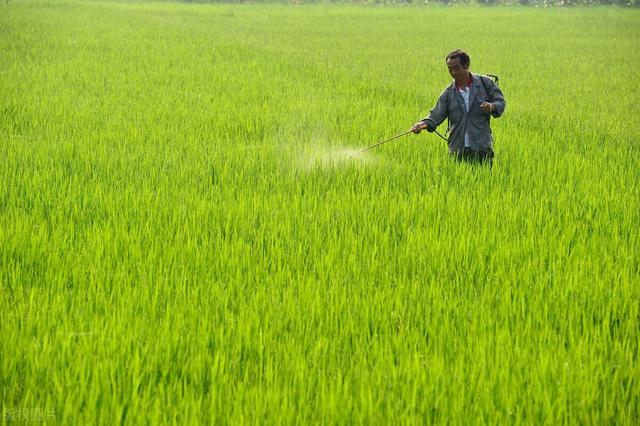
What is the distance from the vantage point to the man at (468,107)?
5.52 meters

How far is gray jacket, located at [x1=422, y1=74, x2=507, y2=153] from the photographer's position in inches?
221

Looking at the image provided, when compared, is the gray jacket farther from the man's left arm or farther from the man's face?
the man's face

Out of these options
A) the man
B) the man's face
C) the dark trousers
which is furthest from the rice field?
the man's face

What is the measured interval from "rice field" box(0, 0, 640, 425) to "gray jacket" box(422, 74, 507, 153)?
0.85ft

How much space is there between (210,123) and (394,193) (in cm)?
315

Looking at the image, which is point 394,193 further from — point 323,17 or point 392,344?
point 323,17

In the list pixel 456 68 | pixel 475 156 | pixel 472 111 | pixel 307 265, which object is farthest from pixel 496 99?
pixel 307 265

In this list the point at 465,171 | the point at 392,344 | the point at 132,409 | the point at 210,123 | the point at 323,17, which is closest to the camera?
the point at 132,409

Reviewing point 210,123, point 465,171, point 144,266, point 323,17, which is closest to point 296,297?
point 144,266

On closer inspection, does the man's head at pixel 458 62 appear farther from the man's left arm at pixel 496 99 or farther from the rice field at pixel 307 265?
the rice field at pixel 307 265

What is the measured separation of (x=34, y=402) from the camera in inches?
93.8

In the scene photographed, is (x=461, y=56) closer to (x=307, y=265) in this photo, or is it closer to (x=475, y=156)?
(x=475, y=156)

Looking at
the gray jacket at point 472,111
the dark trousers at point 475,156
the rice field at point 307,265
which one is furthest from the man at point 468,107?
the rice field at point 307,265

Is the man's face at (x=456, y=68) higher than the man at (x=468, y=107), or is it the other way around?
the man's face at (x=456, y=68)
